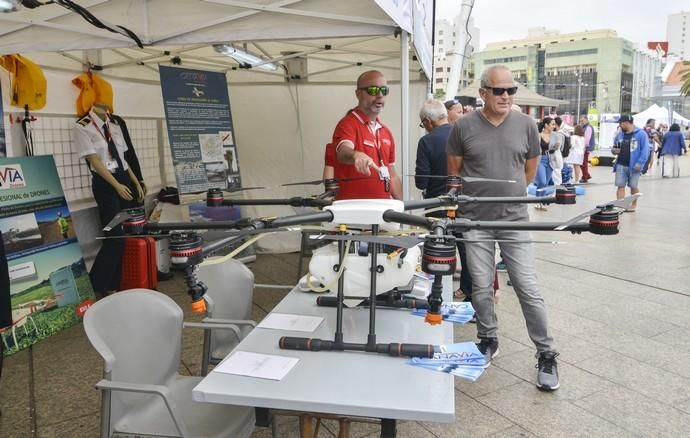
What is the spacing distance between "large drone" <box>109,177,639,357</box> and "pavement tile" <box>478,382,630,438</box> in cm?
136

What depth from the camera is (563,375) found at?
10.5 feet

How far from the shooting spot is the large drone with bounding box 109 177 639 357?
1.45 m

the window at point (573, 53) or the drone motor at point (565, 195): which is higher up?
the window at point (573, 53)

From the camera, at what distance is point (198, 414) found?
2.06 meters

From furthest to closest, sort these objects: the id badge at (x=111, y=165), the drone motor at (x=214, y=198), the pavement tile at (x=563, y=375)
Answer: the id badge at (x=111, y=165) < the pavement tile at (x=563, y=375) < the drone motor at (x=214, y=198)

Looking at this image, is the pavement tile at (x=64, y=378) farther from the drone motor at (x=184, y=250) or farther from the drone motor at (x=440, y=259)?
the drone motor at (x=440, y=259)

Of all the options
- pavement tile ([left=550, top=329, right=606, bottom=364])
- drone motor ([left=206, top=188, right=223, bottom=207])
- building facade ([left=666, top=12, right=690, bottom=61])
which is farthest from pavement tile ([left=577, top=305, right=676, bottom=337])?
building facade ([left=666, top=12, right=690, bottom=61])

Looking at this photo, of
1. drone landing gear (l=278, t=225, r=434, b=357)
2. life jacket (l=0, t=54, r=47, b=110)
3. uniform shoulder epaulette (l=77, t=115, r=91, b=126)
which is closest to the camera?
drone landing gear (l=278, t=225, r=434, b=357)

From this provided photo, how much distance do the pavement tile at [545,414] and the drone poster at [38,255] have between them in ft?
10.5

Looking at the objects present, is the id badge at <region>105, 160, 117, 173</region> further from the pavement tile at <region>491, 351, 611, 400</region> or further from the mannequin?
the pavement tile at <region>491, 351, 611, 400</region>

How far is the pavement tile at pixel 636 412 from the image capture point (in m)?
2.59

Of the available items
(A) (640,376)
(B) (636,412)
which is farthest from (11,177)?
(A) (640,376)

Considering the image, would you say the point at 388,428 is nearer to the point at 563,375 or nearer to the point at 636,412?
the point at 636,412

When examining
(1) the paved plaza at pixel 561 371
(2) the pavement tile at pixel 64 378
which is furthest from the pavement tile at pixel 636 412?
(2) the pavement tile at pixel 64 378
